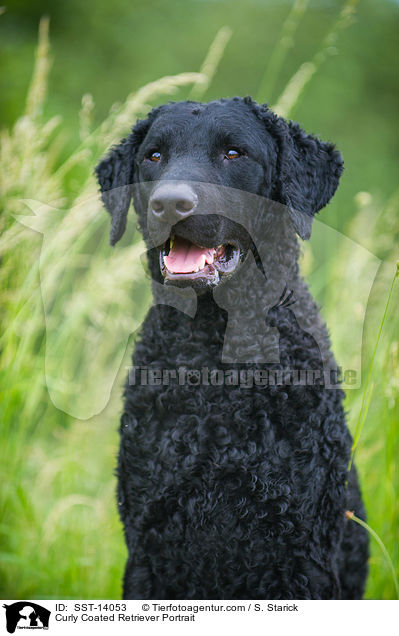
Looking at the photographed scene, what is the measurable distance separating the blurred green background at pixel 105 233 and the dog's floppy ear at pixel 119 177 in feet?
0.34

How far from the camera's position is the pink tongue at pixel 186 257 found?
6.12 feet

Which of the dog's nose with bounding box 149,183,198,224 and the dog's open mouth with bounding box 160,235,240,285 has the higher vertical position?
the dog's nose with bounding box 149,183,198,224

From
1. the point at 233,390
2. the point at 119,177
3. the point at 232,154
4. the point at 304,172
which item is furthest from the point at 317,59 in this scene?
the point at 233,390

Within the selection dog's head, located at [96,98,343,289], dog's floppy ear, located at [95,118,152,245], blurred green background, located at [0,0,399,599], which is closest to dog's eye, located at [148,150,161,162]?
dog's head, located at [96,98,343,289]

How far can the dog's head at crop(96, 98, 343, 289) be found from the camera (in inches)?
72.0

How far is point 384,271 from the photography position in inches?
116

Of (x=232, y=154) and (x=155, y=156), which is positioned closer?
(x=232, y=154)

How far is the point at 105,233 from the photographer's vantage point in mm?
2951

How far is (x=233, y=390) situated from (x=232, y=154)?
2.73 feet

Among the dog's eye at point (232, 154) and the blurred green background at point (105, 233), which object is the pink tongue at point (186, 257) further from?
the blurred green background at point (105, 233)

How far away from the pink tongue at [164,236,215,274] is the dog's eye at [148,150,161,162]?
0.38m
